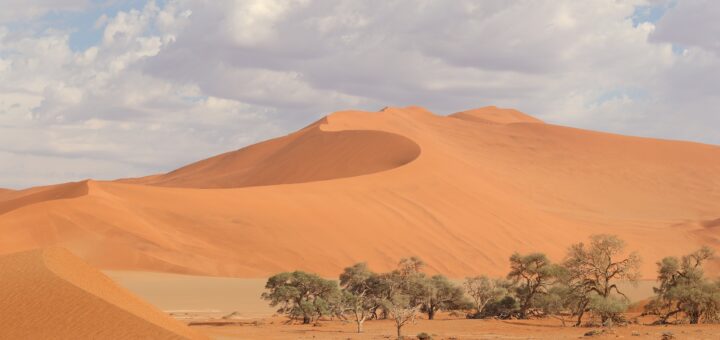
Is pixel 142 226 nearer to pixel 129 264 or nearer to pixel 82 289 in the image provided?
pixel 129 264

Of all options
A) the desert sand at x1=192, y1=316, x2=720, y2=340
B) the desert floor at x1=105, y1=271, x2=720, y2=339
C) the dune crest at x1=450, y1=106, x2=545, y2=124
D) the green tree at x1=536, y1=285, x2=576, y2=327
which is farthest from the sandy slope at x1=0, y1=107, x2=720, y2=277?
the green tree at x1=536, y1=285, x2=576, y2=327

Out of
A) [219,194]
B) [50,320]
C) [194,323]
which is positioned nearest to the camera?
[50,320]

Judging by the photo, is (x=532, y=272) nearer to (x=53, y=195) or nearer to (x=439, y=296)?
(x=439, y=296)

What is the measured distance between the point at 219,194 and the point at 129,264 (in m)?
14.0

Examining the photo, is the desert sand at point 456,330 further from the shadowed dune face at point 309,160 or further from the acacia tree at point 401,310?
the shadowed dune face at point 309,160

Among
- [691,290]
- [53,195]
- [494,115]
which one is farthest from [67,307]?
[494,115]

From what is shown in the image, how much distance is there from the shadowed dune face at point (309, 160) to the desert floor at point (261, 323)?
32.2 meters

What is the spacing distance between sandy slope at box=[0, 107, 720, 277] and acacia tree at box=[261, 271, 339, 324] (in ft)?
45.4

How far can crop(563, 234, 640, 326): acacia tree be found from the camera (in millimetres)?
27703

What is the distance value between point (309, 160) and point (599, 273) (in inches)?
2084

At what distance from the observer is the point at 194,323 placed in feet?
93.1

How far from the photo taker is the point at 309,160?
3142 inches

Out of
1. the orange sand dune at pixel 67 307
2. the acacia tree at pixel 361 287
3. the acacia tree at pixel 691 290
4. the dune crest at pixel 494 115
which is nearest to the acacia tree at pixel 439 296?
the acacia tree at pixel 361 287

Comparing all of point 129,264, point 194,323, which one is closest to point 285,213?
point 129,264
